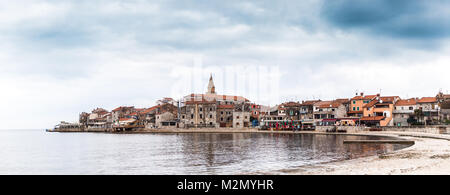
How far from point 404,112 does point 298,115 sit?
30814mm

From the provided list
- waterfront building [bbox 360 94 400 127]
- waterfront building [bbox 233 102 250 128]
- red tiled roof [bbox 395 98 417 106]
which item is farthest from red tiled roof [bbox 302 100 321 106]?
red tiled roof [bbox 395 98 417 106]

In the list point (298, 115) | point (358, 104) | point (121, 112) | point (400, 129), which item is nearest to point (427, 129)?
point (400, 129)

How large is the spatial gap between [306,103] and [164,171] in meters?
85.5

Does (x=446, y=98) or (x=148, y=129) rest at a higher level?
(x=446, y=98)

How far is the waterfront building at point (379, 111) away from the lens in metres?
→ 86.6

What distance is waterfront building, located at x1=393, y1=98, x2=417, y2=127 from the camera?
85688 mm

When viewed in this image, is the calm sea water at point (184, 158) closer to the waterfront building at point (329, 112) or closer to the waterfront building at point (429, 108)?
the waterfront building at point (429, 108)

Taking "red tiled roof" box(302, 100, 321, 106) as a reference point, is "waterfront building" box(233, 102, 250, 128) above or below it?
below

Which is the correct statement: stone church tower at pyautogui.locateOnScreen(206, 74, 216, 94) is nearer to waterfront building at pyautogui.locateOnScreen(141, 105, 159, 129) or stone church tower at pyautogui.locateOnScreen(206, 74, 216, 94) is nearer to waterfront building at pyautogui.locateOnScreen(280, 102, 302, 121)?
waterfront building at pyautogui.locateOnScreen(141, 105, 159, 129)

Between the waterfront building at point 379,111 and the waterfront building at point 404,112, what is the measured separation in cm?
121
